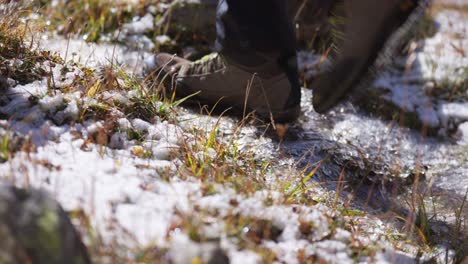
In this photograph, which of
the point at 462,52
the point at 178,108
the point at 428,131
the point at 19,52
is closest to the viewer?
the point at 19,52

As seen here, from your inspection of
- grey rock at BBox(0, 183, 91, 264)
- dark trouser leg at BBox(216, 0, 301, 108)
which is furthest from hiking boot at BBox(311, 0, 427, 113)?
grey rock at BBox(0, 183, 91, 264)

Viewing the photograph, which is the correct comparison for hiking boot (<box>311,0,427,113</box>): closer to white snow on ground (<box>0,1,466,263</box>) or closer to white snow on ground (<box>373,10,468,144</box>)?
white snow on ground (<box>0,1,466,263</box>)

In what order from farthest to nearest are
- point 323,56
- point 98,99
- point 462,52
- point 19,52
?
point 462,52, point 323,56, point 19,52, point 98,99

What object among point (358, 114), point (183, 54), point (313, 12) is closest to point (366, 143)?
point (358, 114)

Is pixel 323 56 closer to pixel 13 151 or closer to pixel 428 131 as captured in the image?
pixel 428 131

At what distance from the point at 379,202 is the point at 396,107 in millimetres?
1166

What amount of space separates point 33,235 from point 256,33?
1.51m

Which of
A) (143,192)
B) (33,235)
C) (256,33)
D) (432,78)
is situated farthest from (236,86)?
(432,78)

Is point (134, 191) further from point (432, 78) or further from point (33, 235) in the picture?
point (432, 78)

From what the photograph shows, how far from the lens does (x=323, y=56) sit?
3.81 meters

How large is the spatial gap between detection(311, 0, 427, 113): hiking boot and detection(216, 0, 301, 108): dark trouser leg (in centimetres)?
24

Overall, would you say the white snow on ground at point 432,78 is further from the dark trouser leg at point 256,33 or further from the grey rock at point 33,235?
the grey rock at point 33,235

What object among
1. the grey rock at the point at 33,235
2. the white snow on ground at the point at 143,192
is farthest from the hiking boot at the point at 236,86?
the grey rock at the point at 33,235

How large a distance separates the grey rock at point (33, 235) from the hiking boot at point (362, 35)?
1.48 m
